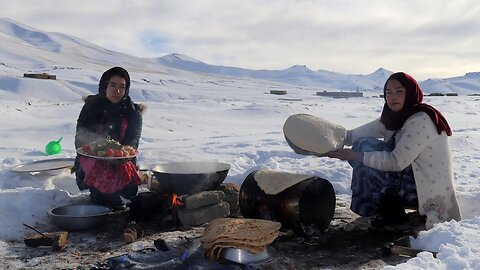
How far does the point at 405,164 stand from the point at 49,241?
308cm

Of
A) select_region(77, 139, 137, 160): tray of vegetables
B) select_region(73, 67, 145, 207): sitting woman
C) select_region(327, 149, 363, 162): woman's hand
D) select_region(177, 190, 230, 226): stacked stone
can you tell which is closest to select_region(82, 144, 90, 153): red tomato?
select_region(77, 139, 137, 160): tray of vegetables

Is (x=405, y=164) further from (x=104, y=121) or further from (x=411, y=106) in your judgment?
(x=104, y=121)

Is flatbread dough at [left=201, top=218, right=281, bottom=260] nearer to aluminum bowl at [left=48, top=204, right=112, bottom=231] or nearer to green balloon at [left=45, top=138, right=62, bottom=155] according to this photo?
aluminum bowl at [left=48, top=204, right=112, bottom=231]

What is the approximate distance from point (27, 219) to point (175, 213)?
1443 mm

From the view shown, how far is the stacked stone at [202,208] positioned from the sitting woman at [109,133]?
31.9 inches

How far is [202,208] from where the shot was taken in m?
4.54

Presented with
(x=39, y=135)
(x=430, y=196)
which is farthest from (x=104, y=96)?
(x=39, y=135)

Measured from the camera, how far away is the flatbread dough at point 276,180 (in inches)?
162

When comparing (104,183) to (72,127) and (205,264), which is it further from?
(72,127)

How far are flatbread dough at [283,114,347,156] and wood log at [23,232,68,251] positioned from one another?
2.23m

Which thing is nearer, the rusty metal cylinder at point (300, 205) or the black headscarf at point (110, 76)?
the rusty metal cylinder at point (300, 205)

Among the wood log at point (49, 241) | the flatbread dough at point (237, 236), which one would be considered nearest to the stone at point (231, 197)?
the flatbread dough at point (237, 236)

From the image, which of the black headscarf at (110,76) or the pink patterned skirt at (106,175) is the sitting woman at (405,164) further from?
the black headscarf at (110,76)

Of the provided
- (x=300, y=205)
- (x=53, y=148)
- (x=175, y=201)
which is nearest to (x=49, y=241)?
(x=175, y=201)
